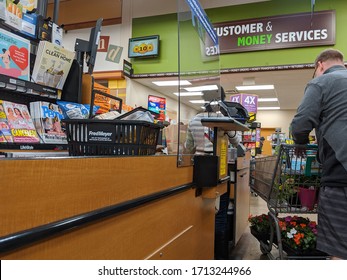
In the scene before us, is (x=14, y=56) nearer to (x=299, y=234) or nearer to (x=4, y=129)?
(x=4, y=129)

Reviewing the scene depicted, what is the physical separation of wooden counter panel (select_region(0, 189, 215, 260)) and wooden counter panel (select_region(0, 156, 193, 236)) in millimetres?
61

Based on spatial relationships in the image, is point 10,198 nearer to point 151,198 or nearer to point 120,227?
point 120,227

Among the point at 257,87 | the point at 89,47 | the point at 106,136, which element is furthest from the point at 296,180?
the point at 257,87

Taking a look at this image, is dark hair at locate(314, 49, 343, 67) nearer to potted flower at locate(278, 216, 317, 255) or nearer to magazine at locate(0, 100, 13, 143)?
potted flower at locate(278, 216, 317, 255)

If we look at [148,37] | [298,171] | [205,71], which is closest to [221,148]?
[298,171]

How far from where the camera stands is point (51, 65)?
6.26 feet

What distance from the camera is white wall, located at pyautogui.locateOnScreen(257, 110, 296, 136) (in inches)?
575

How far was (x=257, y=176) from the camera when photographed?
3.31 meters

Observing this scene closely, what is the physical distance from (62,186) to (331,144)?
158 centimetres

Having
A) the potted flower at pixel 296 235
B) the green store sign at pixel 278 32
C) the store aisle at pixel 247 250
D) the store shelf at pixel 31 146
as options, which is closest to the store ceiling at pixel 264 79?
the green store sign at pixel 278 32

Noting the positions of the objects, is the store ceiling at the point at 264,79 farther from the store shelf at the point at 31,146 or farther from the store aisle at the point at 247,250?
the store shelf at the point at 31,146

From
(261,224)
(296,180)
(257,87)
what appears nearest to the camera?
(296,180)

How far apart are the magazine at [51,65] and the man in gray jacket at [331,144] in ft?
5.17

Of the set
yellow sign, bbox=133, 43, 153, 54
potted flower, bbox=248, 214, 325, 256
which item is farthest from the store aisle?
yellow sign, bbox=133, 43, 153, 54
